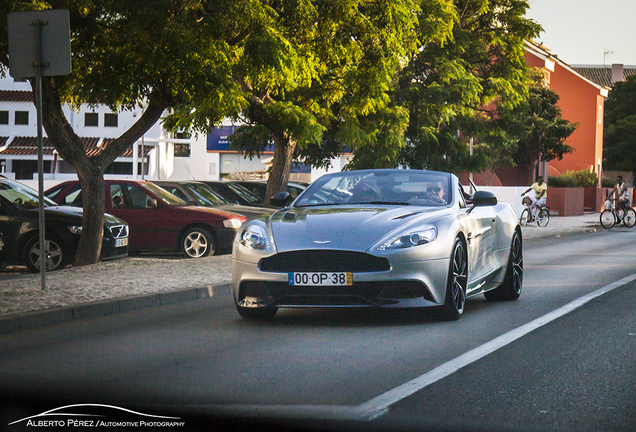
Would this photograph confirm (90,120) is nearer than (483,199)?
No

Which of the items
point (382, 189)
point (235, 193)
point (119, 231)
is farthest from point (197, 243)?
point (382, 189)

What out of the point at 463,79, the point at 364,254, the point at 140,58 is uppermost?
the point at 463,79

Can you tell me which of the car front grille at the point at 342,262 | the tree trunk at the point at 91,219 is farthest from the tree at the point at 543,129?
the car front grille at the point at 342,262

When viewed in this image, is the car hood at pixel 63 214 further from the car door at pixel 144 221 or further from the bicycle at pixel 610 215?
the bicycle at pixel 610 215

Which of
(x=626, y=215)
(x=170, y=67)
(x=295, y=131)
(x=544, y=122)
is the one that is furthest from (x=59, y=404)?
(x=544, y=122)

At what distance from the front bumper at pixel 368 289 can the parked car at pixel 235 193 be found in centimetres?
1521

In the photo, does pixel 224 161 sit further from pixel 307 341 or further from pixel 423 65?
pixel 307 341

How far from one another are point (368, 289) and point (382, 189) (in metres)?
1.78

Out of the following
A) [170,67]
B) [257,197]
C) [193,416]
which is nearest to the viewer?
[193,416]

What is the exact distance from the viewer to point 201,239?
56.6 feet

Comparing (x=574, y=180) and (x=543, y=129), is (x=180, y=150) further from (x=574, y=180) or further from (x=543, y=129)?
(x=574, y=180)

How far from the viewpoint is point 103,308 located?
30.8 feet

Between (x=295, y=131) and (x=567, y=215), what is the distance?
25.0 m

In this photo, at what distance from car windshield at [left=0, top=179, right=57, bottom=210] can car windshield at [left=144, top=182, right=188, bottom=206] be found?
2.56 metres
